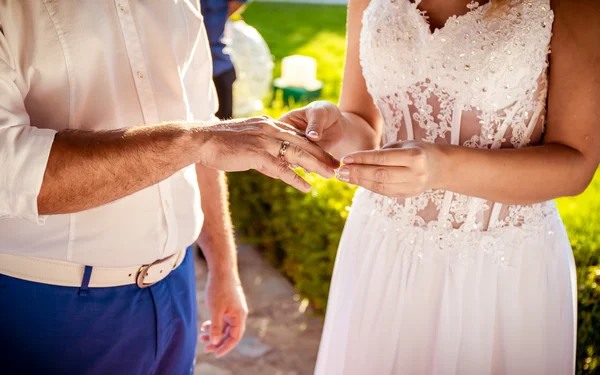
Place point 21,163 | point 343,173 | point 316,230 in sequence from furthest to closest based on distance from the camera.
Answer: point 316,230 < point 343,173 < point 21,163

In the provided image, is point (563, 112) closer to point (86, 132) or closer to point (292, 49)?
point (86, 132)

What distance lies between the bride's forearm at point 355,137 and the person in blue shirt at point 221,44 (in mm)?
2678

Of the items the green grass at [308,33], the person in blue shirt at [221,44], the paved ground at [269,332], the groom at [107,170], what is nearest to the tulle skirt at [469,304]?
the groom at [107,170]

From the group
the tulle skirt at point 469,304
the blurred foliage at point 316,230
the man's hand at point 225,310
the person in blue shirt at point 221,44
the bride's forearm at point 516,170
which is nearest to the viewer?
the bride's forearm at point 516,170

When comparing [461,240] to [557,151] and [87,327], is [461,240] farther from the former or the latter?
[87,327]

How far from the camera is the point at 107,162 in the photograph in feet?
4.90

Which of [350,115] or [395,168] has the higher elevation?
[350,115]

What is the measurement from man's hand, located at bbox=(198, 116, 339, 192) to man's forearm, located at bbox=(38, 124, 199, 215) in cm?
5

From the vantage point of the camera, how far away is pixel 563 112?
1.74 metres

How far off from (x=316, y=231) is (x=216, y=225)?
190cm

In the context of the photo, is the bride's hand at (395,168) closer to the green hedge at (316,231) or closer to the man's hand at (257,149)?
the man's hand at (257,149)

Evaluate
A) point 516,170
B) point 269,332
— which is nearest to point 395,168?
point 516,170

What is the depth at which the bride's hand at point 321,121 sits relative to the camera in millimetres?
1875

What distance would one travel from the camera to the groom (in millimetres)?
1493
